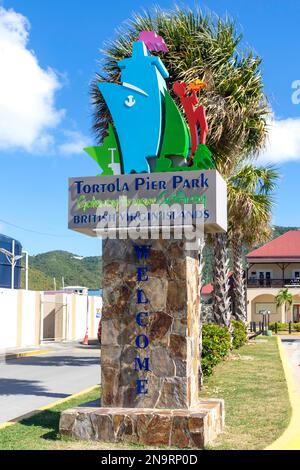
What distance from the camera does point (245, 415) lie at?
10352mm

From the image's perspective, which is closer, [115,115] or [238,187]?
[115,115]

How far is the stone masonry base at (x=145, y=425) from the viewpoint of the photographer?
809cm

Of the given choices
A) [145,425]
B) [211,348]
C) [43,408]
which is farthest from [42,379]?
[145,425]

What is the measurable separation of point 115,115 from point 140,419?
4545 millimetres

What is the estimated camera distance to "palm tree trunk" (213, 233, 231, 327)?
21328 mm

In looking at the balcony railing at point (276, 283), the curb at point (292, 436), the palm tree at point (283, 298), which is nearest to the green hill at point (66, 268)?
the balcony railing at point (276, 283)

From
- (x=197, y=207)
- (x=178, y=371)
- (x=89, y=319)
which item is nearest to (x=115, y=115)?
(x=197, y=207)

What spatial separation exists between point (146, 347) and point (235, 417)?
7.98 ft

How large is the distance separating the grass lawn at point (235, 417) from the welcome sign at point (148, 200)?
302 centimetres

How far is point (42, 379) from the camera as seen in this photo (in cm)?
1697

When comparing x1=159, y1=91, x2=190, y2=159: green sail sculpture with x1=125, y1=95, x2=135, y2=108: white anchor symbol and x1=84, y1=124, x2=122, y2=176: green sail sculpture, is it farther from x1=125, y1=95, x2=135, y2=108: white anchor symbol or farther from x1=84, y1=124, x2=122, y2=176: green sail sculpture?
x1=84, y1=124, x2=122, y2=176: green sail sculpture

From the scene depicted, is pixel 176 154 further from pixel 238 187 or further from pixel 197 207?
pixel 238 187

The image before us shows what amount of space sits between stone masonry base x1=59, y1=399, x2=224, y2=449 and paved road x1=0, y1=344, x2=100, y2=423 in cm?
267

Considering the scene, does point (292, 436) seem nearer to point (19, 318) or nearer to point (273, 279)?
point (19, 318)
